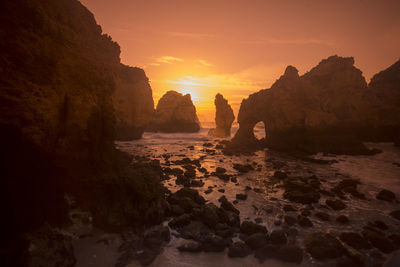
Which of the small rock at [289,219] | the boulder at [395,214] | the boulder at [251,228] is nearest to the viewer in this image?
the boulder at [251,228]

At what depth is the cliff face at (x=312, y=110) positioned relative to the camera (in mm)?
29797

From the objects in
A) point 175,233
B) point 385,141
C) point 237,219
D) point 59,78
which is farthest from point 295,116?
point 59,78

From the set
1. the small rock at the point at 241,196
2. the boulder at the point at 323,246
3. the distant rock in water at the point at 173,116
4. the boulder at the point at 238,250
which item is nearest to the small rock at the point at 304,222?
the boulder at the point at 323,246

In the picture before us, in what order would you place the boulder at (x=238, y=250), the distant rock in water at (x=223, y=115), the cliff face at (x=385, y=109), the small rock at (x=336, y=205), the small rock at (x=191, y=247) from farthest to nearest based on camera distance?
the distant rock in water at (x=223, y=115)
the cliff face at (x=385, y=109)
the small rock at (x=336, y=205)
the small rock at (x=191, y=247)
the boulder at (x=238, y=250)

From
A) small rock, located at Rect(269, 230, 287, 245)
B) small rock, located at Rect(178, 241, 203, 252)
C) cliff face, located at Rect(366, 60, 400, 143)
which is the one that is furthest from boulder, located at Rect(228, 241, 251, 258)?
cliff face, located at Rect(366, 60, 400, 143)

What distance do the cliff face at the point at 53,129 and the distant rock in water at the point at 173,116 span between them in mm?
55594

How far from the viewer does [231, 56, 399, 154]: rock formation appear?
1174 inches

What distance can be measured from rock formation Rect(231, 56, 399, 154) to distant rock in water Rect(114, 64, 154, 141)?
20.3m

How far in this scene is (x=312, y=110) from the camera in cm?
3133

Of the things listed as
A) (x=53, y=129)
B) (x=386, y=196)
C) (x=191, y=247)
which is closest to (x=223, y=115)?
(x=386, y=196)

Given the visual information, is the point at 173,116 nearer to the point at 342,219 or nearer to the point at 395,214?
the point at 342,219

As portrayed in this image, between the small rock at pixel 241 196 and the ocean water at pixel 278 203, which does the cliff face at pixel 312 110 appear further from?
the small rock at pixel 241 196

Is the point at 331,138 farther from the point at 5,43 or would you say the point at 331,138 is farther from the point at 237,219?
the point at 5,43

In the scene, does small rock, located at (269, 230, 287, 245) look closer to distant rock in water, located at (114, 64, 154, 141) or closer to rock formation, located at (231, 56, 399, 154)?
rock formation, located at (231, 56, 399, 154)
